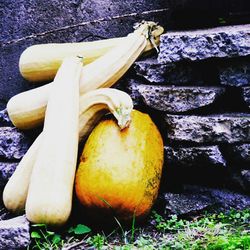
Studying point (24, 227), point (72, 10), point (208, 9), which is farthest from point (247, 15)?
point (24, 227)

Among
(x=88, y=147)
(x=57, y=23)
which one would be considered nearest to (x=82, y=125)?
(x=88, y=147)

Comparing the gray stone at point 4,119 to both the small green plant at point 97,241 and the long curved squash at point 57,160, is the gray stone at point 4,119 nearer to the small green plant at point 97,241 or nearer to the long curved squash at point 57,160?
the long curved squash at point 57,160

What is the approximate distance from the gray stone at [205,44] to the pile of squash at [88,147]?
0.86 feet

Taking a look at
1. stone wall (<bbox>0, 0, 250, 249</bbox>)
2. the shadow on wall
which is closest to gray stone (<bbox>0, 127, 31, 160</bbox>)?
stone wall (<bbox>0, 0, 250, 249</bbox>)

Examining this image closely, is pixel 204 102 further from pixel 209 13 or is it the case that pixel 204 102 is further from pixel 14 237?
pixel 14 237

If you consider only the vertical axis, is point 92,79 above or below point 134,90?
above

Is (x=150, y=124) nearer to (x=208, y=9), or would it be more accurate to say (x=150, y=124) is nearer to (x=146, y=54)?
(x=146, y=54)

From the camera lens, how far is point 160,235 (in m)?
2.28

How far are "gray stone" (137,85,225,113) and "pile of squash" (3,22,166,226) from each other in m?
0.10

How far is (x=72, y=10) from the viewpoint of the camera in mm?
3096

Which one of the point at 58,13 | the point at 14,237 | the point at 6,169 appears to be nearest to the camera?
the point at 14,237

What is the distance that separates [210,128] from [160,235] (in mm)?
560

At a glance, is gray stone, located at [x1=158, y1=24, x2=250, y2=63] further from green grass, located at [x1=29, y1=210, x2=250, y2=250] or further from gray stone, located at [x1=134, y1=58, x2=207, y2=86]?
green grass, located at [x1=29, y1=210, x2=250, y2=250]

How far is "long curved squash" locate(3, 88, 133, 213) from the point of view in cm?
240
